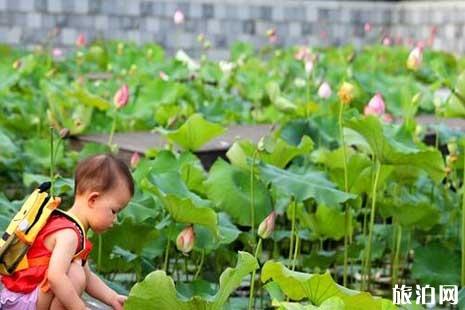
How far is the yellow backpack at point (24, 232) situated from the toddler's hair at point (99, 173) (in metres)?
0.06

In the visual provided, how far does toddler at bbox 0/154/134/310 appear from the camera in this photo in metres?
1.79

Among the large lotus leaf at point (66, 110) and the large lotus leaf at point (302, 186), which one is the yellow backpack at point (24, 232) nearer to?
the large lotus leaf at point (302, 186)

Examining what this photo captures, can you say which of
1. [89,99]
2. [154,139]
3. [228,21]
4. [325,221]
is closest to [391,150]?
[325,221]

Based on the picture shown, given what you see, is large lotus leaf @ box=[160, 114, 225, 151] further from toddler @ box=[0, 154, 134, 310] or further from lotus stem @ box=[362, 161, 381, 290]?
toddler @ box=[0, 154, 134, 310]

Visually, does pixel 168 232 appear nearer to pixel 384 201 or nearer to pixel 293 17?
pixel 384 201

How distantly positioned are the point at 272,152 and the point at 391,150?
28 cm

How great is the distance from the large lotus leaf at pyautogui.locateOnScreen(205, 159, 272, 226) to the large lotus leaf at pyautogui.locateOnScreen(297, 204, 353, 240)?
18 centimetres

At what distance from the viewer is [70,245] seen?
1.81 metres

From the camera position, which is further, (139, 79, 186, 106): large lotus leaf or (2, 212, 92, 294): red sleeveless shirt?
(139, 79, 186, 106): large lotus leaf

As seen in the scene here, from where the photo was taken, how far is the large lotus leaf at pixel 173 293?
5.52 ft

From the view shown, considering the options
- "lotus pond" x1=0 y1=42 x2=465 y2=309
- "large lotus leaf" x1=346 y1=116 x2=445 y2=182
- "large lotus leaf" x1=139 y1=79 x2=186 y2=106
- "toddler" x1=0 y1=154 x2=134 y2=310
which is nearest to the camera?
"toddler" x1=0 y1=154 x2=134 y2=310

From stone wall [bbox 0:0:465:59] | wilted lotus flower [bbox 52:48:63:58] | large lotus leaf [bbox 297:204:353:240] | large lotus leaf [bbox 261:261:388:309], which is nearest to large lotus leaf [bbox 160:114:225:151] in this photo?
large lotus leaf [bbox 297:204:353:240]

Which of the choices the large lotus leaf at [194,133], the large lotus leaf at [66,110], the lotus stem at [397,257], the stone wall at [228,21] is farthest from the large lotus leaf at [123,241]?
the stone wall at [228,21]

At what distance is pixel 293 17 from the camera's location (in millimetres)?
9672
